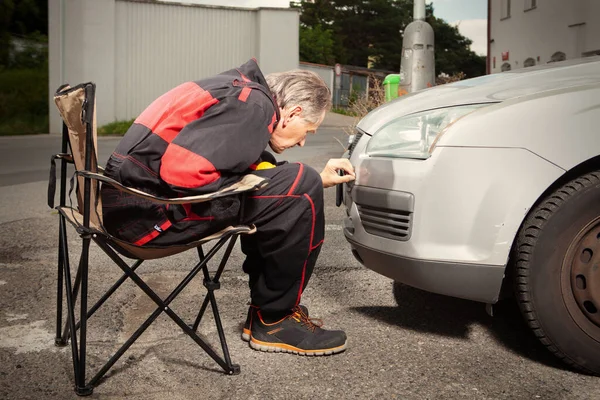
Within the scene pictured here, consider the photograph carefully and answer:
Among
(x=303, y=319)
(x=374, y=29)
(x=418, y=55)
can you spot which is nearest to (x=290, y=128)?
(x=303, y=319)

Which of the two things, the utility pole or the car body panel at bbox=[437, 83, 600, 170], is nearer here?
the car body panel at bbox=[437, 83, 600, 170]

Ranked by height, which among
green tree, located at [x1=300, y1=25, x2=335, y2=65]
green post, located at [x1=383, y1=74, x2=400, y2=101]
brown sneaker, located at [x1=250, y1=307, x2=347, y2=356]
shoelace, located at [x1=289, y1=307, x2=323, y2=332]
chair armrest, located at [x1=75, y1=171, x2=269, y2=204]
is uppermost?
green tree, located at [x1=300, y1=25, x2=335, y2=65]

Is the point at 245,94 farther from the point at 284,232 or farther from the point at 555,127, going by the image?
the point at 555,127

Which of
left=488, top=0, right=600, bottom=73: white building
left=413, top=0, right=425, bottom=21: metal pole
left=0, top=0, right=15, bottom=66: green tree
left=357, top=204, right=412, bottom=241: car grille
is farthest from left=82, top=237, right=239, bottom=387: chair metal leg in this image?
left=0, top=0, right=15, bottom=66: green tree

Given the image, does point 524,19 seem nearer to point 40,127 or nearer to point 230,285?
point 40,127

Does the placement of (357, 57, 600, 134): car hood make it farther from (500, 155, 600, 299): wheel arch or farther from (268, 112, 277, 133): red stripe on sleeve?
(268, 112, 277, 133): red stripe on sleeve

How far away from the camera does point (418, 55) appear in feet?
33.1

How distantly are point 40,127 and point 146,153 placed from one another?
17.4 meters

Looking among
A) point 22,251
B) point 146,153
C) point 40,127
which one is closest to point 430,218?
point 146,153

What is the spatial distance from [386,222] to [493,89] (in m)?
0.67

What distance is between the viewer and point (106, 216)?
278cm

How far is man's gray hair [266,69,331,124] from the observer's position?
290 cm

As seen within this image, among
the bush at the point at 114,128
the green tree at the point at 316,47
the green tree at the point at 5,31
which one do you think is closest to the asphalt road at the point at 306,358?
the bush at the point at 114,128

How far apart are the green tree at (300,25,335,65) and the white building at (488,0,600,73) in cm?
2740
